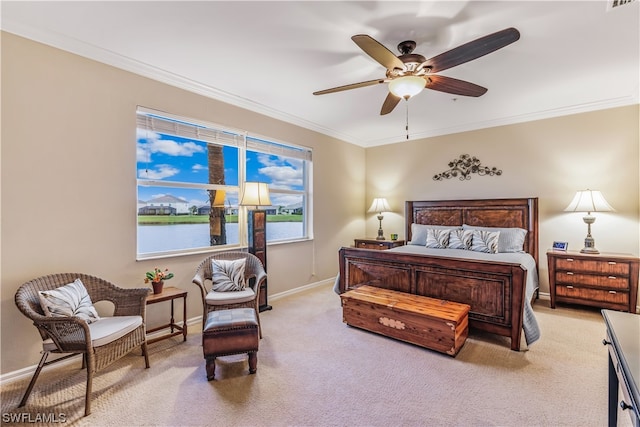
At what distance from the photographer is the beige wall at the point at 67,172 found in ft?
7.48

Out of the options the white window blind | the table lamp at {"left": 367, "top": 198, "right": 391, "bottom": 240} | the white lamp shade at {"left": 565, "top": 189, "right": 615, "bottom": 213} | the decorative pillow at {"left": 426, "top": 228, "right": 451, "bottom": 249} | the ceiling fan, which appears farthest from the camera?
the table lamp at {"left": 367, "top": 198, "right": 391, "bottom": 240}

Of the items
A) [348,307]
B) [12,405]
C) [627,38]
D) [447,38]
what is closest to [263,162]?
[348,307]

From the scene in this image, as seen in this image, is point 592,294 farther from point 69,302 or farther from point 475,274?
point 69,302

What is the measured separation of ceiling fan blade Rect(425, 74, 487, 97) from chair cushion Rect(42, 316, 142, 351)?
3.13 m

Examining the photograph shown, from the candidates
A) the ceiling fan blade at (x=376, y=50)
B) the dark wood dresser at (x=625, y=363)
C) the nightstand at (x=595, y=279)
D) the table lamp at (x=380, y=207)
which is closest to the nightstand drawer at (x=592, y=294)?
the nightstand at (x=595, y=279)

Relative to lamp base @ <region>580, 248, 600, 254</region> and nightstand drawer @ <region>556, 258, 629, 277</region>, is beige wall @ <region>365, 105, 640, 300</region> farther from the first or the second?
nightstand drawer @ <region>556, 258, 629, 277</region>

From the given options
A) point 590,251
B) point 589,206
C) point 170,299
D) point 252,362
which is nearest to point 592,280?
point 590,251

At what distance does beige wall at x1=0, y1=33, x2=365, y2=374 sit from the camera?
7.48ft

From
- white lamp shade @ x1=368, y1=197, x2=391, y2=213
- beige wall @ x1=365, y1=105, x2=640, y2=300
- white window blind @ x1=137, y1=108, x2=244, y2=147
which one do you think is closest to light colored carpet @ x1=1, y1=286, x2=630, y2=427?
beige wall @ x1=365, y1=105, x2=640, y2=300

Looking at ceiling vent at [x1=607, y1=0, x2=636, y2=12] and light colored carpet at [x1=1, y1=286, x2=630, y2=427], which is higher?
ceiling vent at [x1=607, y1=0, x2=636, y2=12]

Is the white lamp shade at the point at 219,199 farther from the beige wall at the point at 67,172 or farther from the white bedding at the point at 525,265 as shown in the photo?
the white bedding at the point at 525,265

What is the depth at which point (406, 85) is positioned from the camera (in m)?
2.40

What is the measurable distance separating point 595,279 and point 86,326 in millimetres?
5245

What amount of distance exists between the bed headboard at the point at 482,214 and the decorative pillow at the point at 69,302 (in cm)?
465
